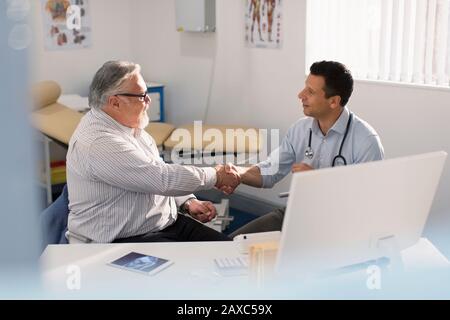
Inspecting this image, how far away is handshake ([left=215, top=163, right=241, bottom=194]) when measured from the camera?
276cm

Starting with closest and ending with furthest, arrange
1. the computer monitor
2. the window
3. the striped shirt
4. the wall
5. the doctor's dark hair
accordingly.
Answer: the computer monitor → the striped shirt → the doctor's dark hair → the window → the wall

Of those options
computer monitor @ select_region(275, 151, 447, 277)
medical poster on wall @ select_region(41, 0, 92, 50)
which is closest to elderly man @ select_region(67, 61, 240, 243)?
computer monitor @ select_region(275, 151, 447, 277)

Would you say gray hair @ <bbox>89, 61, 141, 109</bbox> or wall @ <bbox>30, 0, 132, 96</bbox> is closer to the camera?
gray hair @ <bbox>89, 61, 141, 109</bbox>

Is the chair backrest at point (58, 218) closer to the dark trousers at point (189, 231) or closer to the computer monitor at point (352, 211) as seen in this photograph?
the dark trousers at point (189, 231)

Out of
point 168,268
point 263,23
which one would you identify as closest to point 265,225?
point 168,268

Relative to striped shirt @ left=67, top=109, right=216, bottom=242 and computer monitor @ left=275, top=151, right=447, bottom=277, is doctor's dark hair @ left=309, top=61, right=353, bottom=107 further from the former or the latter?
computer monitor @ left=275, top=151, right=447, bottom=277

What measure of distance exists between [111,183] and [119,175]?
0.04 m

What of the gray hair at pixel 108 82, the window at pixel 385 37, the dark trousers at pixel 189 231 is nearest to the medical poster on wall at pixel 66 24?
the window at pixel 385 37

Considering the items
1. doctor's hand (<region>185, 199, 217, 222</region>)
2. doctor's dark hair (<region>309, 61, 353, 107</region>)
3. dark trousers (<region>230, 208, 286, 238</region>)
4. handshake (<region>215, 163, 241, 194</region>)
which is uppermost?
doctor's dark hair (<region>309, 61, 353, 107</region>)

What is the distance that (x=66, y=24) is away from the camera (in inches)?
204

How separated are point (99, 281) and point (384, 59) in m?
2.60

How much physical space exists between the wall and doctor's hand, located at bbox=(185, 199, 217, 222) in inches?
116

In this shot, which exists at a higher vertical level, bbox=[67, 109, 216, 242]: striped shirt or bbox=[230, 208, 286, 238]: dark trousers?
bbox=[67, 109, 216, 242]: striped shirt

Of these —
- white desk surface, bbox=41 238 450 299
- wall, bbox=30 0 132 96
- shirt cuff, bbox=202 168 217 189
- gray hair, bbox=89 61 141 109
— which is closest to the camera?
white desk surface, bbox=41 238 450 299
